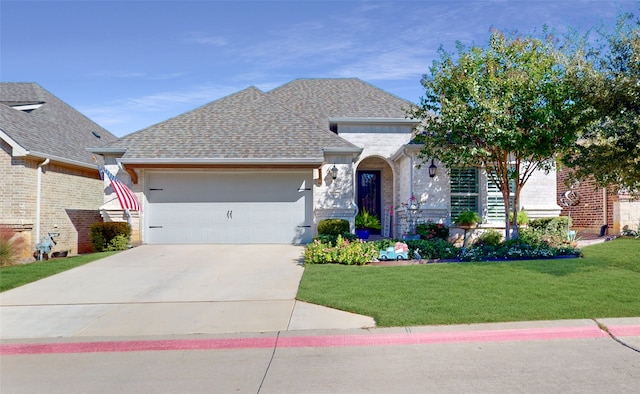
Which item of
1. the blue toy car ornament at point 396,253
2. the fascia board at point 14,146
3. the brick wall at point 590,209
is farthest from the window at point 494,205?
the fascia board at point 14,146

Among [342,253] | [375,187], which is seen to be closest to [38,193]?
[342,253]

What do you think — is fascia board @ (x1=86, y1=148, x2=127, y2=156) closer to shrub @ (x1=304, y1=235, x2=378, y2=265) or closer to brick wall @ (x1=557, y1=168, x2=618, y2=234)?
shrub @ (x1=304, y1=235, x2=378, y2=265)

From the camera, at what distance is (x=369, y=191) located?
19578mm

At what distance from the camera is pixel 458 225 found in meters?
15.4

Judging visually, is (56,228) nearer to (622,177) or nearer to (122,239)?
(122,239)

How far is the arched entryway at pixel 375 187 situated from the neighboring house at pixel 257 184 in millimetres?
1959

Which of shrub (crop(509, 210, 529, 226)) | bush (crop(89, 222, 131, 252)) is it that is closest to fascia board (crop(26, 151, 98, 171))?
bush (crop(89, 222, 131, 252))

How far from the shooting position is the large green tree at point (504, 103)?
11.3 meters

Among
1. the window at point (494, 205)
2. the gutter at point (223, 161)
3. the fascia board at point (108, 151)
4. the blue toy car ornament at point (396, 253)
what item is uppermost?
the fascia board at point (108, 151)

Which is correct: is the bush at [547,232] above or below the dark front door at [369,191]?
below

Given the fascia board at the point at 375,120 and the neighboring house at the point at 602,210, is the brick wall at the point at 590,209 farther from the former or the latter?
the fascia board at the point at 375,120

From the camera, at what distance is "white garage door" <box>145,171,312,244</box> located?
15.3 meters

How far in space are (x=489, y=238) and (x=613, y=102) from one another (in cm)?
601

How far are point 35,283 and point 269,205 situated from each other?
289 inches
